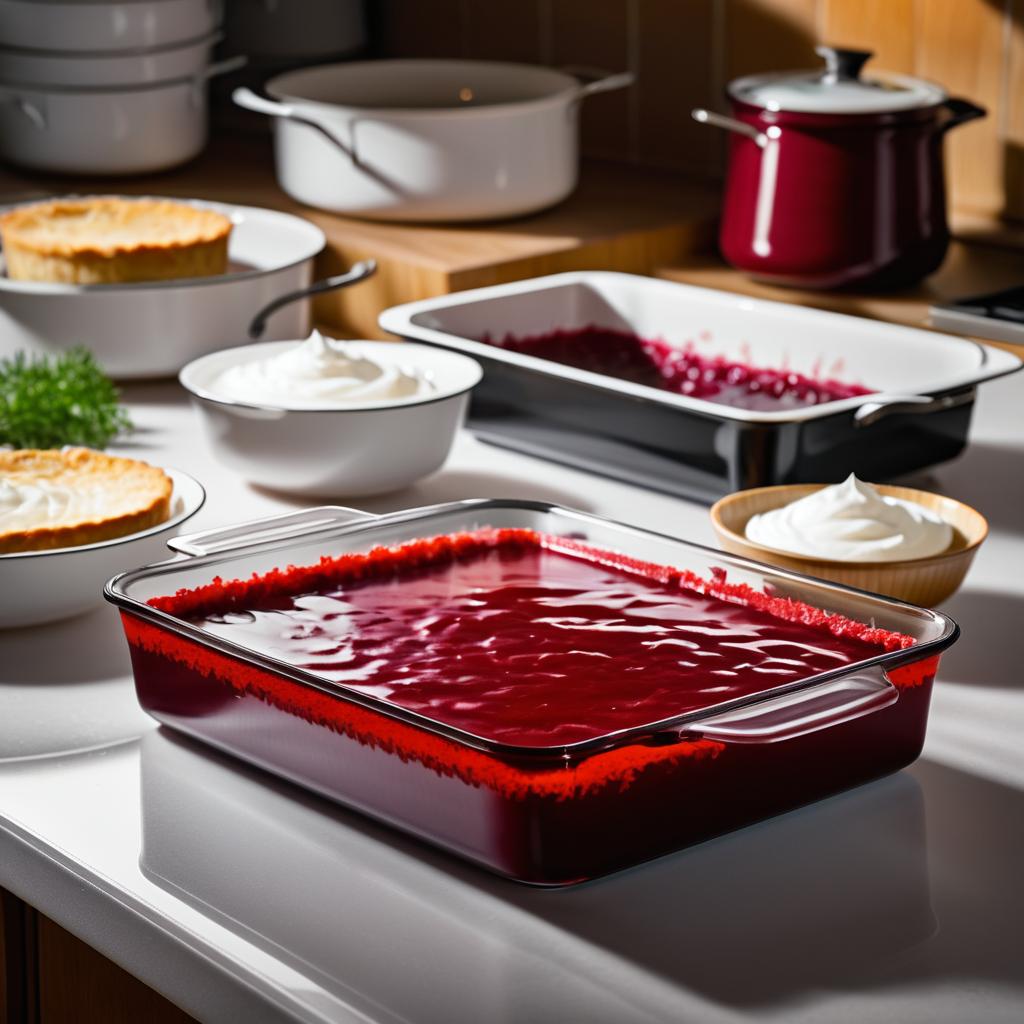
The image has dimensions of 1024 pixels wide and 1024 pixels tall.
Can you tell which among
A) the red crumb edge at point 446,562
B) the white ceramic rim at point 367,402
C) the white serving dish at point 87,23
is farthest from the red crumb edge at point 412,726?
the white serving dish at point 87,23

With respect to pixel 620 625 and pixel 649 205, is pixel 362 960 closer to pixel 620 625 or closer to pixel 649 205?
pixel 620 625

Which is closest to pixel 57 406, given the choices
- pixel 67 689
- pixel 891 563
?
pixel 67 689

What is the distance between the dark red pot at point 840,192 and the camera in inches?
64.6

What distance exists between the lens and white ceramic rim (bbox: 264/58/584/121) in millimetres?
1781

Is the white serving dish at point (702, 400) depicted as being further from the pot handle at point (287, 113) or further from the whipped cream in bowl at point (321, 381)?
the pot handle at point (287, 113)

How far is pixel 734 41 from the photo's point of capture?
207 cm

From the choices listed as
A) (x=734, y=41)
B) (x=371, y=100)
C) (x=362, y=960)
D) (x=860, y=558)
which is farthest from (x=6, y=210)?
(x=362, y=960)

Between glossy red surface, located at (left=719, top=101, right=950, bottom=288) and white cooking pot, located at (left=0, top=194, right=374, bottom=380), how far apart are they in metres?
0.40

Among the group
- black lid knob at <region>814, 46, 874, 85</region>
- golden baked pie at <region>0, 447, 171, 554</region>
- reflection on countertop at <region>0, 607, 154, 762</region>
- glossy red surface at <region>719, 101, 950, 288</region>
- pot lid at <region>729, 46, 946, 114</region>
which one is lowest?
reflection on countertop at <region>0, 607, 154, 762</region>

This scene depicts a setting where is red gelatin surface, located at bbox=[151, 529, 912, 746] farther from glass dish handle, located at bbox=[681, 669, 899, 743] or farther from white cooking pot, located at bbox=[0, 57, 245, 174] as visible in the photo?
white cooking pot, located at bbox=[0, 57, 245, 174]

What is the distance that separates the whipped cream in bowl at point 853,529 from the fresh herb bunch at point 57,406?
570mm

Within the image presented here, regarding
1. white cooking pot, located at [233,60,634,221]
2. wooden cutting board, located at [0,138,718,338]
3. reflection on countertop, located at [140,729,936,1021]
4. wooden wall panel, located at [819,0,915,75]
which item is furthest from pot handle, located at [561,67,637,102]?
reflection on countertop, located at [140,729,936,1021]

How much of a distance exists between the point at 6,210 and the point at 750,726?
1245 mm

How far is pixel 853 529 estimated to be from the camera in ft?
3.43
